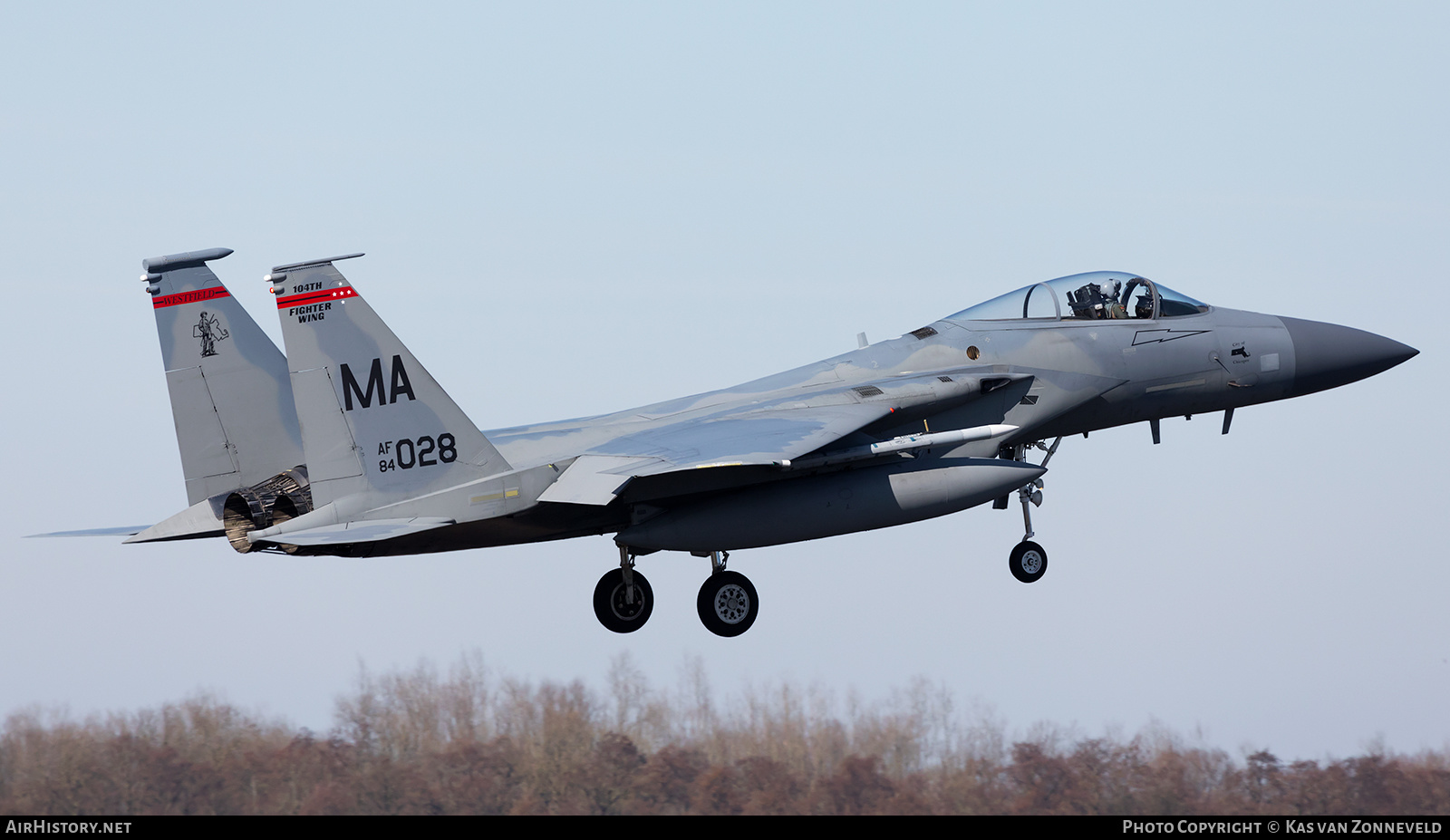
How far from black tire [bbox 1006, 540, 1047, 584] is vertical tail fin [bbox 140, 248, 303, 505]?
8.11 m

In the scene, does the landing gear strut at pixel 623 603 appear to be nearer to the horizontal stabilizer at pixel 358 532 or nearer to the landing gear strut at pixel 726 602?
the landing gear strut at pixel 726 602

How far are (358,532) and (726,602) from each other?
396 cm

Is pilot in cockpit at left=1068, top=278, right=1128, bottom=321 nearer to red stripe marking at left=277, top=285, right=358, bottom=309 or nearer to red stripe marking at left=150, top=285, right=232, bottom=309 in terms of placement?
red stripe marking at left=277, top=285, right=358, bottom=309

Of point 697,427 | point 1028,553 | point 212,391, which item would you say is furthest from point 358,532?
point 1028,553

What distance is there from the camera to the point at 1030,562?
15.2m

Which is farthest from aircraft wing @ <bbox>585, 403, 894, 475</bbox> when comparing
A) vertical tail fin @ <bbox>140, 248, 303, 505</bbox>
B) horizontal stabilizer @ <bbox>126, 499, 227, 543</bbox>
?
horizontal stabilizer @ <bbox>126, 499, 227, 543</bbox>

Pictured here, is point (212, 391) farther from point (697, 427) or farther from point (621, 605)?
point (697, 427)

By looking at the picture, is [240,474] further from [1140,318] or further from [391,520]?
[1140,318]

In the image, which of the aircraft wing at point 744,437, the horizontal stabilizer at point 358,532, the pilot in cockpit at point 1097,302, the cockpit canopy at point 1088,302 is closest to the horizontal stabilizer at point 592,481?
the aircraft wing at point 744,437

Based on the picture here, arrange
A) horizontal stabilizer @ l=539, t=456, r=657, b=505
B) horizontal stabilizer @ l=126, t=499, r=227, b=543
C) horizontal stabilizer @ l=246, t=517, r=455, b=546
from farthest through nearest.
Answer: horizontal stabilizer @ l=126, t=499, r=227, b=543
horizontal stabilizer @ l=539, t=456, r=657, b=505
horizontal stabilizer @ l=246, t=517, r=455, b=546

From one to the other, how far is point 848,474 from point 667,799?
6.87m

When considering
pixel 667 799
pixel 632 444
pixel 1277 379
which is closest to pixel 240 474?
pixel 632 444

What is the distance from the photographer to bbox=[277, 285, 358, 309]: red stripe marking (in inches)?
468

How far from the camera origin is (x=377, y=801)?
1750 centimetres
